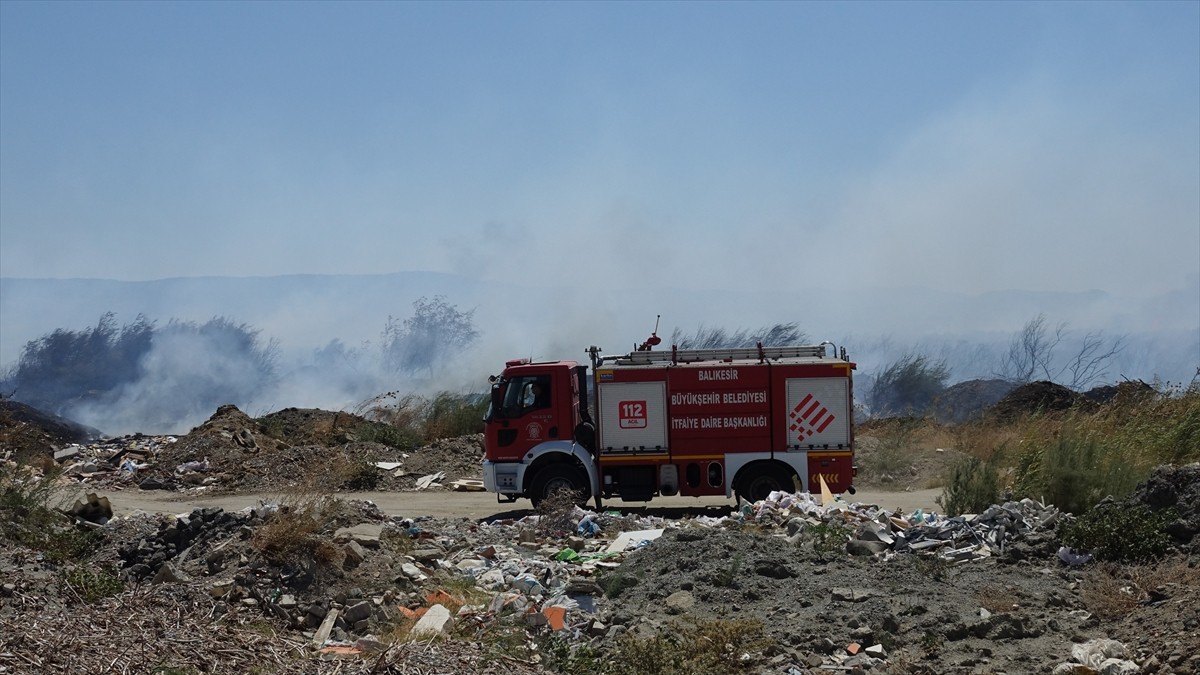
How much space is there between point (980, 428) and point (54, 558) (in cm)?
2099

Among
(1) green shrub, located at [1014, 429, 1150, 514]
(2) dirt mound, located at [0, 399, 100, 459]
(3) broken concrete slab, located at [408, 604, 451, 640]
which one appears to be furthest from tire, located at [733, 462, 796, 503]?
(2) dirt mound, located at [0, 399, 100, 459]

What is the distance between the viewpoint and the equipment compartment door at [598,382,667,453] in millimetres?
18062

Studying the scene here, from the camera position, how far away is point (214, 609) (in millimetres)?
10367

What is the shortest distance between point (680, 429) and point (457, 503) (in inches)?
216

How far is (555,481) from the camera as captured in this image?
718 inches

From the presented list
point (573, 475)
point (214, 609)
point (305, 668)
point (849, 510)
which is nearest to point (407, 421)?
point (573, 475)

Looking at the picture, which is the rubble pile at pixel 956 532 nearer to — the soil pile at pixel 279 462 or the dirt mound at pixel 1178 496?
the dirt mound at pixel 1178 496

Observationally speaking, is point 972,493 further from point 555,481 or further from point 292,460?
point 292,460

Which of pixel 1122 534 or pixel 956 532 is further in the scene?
pixel 956 532

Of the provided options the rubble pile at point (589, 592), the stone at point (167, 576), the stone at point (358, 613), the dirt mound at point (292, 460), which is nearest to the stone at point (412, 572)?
the rubble pile at point (589, 592)

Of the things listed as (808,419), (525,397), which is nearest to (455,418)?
(525,397)

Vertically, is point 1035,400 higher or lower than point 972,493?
higher

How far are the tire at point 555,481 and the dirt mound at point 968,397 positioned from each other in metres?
19.6

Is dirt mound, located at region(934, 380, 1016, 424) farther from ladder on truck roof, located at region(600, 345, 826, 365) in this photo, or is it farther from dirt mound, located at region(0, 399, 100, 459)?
dirt mound, located at region(0, 399, 100, 459)
